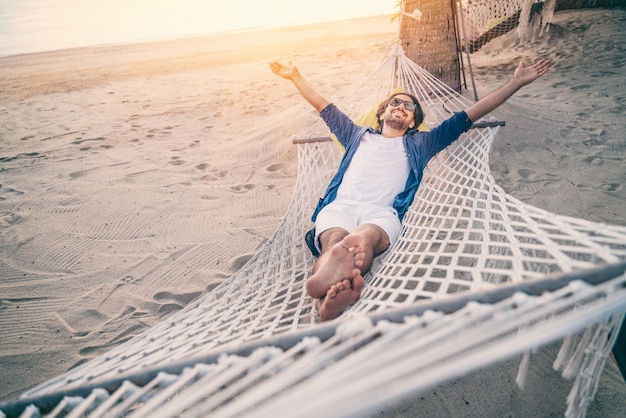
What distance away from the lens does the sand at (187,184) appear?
57.6 inches

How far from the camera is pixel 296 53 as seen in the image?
8008 millimetres

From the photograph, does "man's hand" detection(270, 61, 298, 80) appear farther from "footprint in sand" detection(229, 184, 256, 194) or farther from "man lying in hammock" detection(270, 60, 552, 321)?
"footprint in sand" detection(229, 184, 256, 194)

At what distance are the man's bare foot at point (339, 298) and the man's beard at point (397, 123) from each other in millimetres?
1043

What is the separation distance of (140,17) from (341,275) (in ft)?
62.8

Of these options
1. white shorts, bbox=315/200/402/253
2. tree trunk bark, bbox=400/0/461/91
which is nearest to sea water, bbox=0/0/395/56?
tree trunk bark, bbox=400/0/461/91

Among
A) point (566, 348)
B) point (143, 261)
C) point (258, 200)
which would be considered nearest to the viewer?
point (566, 348)

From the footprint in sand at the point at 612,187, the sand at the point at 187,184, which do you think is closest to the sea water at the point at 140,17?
the sand at the point at 187,184

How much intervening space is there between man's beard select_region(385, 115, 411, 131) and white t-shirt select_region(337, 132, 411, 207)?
0.26ft

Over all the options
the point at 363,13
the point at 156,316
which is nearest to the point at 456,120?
the point at 156,316

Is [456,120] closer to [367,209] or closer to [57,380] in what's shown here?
[367,209]

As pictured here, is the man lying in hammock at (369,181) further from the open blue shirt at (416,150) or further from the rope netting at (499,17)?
the rope netting at (499,17)

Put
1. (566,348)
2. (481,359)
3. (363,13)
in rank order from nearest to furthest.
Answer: (481,359) < (566,348) < (363,13)

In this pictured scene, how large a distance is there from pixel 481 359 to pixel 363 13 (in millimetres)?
17513

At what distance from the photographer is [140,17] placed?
1616cm
